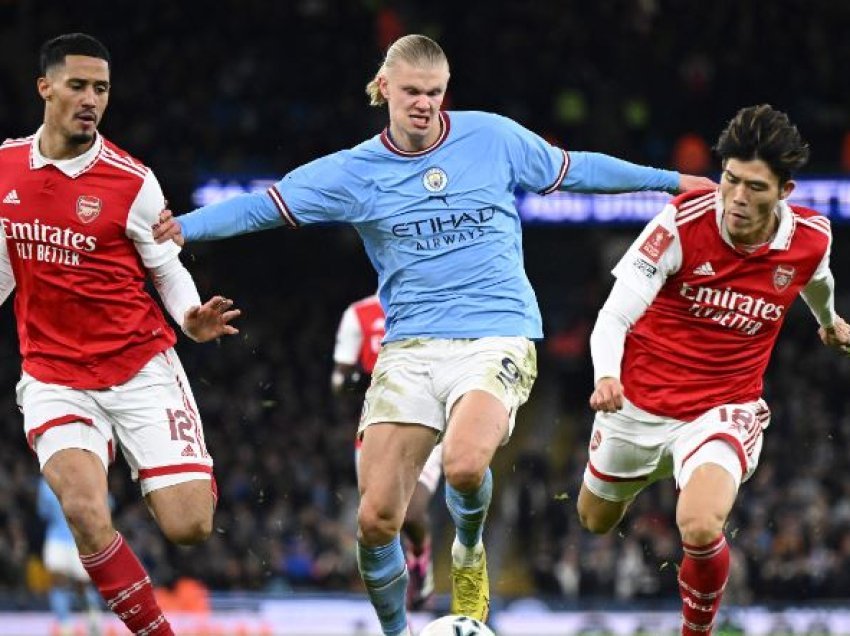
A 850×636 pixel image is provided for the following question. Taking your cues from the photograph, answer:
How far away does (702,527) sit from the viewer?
750cm

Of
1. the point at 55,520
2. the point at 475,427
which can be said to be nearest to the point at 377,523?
the point at 475,427

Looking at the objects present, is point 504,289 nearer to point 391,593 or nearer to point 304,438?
point 391,593

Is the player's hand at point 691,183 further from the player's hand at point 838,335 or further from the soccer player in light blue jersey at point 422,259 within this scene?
the player's hand at point 838,335

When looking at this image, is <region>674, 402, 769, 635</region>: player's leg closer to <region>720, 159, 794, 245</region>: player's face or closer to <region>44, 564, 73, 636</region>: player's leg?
<region>720, 159, 794, 245</region>: player's face

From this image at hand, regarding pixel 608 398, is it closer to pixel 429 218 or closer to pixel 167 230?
pixel 429 218

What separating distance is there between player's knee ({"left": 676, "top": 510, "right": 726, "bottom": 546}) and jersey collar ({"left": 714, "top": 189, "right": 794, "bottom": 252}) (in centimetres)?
122

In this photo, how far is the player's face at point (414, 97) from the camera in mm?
7984

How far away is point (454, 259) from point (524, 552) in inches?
452

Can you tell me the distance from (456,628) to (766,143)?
2451mm

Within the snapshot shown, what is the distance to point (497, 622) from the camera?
14.7 meters

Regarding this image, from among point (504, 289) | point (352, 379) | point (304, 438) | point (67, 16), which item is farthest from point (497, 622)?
point (67, 16)

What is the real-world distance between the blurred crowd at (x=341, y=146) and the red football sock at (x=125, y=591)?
9.83m

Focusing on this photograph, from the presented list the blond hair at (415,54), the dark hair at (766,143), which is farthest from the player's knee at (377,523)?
the dark hair at (766,143)

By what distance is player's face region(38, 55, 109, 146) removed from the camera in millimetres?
7852
